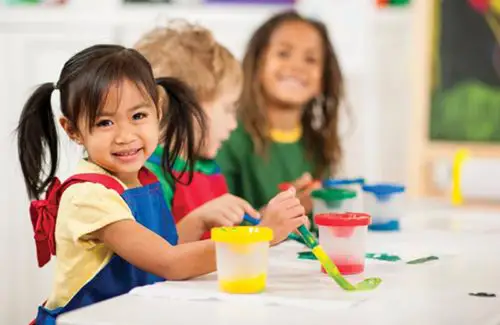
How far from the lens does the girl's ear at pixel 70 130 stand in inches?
63.1

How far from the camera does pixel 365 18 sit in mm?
3752

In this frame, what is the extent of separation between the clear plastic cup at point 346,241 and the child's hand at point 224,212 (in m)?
0.21

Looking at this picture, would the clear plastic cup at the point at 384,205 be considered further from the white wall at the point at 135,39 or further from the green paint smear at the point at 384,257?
the white wall at the point at 135,39

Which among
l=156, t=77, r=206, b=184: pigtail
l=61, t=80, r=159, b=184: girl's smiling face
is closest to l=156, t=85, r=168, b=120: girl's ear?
l=156, t=77, r=206, b=184: pigtail

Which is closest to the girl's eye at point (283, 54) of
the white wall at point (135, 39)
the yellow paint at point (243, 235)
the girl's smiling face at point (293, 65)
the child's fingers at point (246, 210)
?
the girl's smiling face at point (293, 65)

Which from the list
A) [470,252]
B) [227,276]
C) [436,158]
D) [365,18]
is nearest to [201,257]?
[227,276]

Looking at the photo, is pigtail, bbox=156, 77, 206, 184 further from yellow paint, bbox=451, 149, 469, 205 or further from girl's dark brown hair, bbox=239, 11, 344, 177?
yellow paint, bbox=451, 149, 469, 205

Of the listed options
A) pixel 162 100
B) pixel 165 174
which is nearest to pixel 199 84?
pixel 165 174

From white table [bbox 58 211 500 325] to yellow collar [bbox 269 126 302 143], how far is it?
1.02m

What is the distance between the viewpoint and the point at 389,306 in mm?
1297

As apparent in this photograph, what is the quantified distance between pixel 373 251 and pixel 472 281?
290 mm

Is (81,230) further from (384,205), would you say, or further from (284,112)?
(284,112)

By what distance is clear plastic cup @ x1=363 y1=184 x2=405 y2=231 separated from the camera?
208 centimetres

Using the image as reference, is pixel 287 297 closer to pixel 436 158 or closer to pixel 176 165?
pixel 176 165
